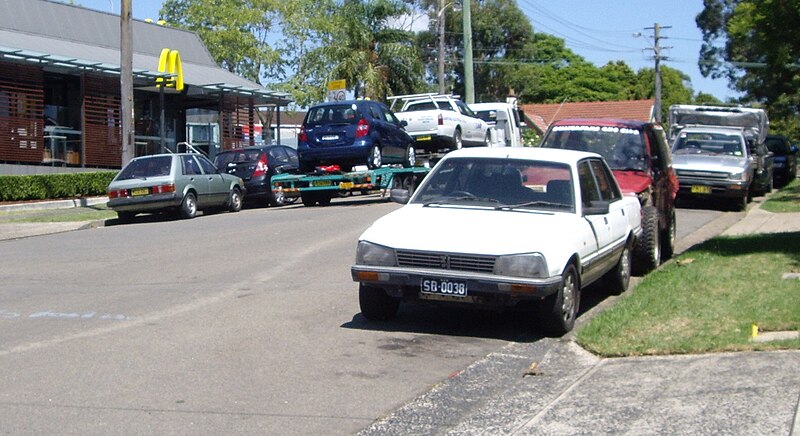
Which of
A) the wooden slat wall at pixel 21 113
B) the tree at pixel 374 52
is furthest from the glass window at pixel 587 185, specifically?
the tree at pixel 374 52

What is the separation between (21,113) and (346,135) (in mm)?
12082

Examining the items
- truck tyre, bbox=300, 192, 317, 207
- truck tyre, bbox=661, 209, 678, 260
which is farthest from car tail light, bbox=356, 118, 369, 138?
truck tyre, bbox=661, 209, 678, 260

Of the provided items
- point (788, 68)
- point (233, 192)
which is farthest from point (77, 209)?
point (788, 68)

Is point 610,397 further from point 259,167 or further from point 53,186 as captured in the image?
point 53,186

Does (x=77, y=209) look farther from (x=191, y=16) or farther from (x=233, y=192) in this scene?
(x=191, y=16)

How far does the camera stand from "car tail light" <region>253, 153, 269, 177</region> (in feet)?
86.9

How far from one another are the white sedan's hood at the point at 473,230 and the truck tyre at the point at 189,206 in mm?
13776

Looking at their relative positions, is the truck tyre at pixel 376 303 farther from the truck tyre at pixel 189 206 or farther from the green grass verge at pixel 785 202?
the green grass verge at pixel 785 202

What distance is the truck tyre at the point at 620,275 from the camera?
1126 centimetres

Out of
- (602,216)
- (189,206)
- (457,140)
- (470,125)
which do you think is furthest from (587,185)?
(470,125)

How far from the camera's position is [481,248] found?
28.6ft

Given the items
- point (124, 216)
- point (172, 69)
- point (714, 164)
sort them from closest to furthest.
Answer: point (124, 216), point (714, 164), point (172, 69)

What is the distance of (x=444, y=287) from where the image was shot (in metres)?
8.77

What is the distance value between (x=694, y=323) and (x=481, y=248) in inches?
79.3
